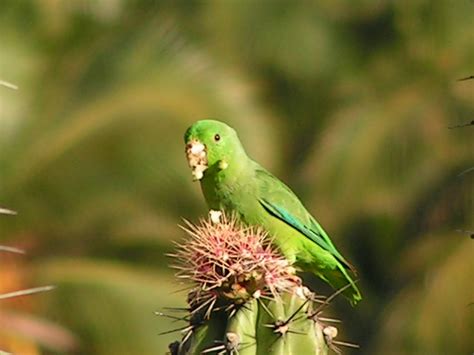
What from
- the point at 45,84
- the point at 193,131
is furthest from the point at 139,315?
the point at 193,131

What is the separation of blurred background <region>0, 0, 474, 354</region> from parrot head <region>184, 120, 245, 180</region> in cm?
682

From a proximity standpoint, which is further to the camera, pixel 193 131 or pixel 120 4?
pixel 120 4

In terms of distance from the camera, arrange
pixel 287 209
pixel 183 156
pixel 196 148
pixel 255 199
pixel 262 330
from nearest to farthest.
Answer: pixel 262 330 → pixel 196 148 → pixel 255 199 → pixel 287 209 → pixel 183 156

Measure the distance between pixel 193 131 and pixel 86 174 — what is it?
8.73 m

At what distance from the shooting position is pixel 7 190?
12.8 m

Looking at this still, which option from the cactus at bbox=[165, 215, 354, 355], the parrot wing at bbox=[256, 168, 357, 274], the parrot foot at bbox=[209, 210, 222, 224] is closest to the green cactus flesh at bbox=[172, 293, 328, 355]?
the cactus at bbox=[165, 215, 354, 355]

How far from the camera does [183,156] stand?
41.9 ft

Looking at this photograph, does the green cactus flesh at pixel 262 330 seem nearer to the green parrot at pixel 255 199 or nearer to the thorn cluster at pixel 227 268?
the thorn cluster at pixel 227 268

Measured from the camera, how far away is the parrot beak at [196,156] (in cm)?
428

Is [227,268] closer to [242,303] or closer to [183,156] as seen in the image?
[242,303]

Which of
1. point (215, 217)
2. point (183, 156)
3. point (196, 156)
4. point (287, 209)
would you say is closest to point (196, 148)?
point (196, 156)

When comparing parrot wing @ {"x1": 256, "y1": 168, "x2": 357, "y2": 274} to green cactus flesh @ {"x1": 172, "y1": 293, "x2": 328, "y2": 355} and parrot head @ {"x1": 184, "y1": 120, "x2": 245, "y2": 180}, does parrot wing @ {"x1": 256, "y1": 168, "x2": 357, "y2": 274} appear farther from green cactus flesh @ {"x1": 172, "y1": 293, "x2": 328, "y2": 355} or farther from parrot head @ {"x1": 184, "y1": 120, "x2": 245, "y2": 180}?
green cactus flesh @ {"x1": 172, "y1": 293, "x2": 328, "y2": 355}

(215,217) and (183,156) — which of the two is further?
(183,156)

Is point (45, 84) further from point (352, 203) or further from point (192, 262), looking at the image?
point (192, 262)
